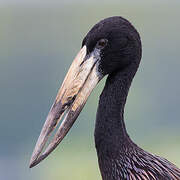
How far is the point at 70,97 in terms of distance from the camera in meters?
4.27

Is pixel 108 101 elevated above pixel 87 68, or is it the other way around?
pixel 87 68

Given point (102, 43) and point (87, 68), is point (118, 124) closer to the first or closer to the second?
point (87, 68)

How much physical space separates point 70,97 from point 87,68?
0.23 m

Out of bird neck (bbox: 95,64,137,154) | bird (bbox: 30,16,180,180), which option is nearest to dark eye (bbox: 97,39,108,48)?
bird (bbox: 30,16,180,180)

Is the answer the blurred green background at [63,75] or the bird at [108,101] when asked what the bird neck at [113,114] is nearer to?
the bird at [108,101]

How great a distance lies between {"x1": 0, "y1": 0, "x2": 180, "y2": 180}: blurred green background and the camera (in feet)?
33.7

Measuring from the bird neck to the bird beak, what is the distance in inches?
5.7

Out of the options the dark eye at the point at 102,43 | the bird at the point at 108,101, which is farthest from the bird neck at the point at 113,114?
the dark eye at the point at 102,43

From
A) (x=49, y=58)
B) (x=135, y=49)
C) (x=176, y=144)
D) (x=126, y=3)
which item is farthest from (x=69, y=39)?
(x=135, y=49)

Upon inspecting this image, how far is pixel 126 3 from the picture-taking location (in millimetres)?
12039

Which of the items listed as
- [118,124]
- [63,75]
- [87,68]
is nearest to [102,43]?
[87,68]

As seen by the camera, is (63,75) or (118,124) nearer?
(118,124)

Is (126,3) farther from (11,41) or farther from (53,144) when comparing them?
(53,144)

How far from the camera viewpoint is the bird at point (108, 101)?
4.25m
